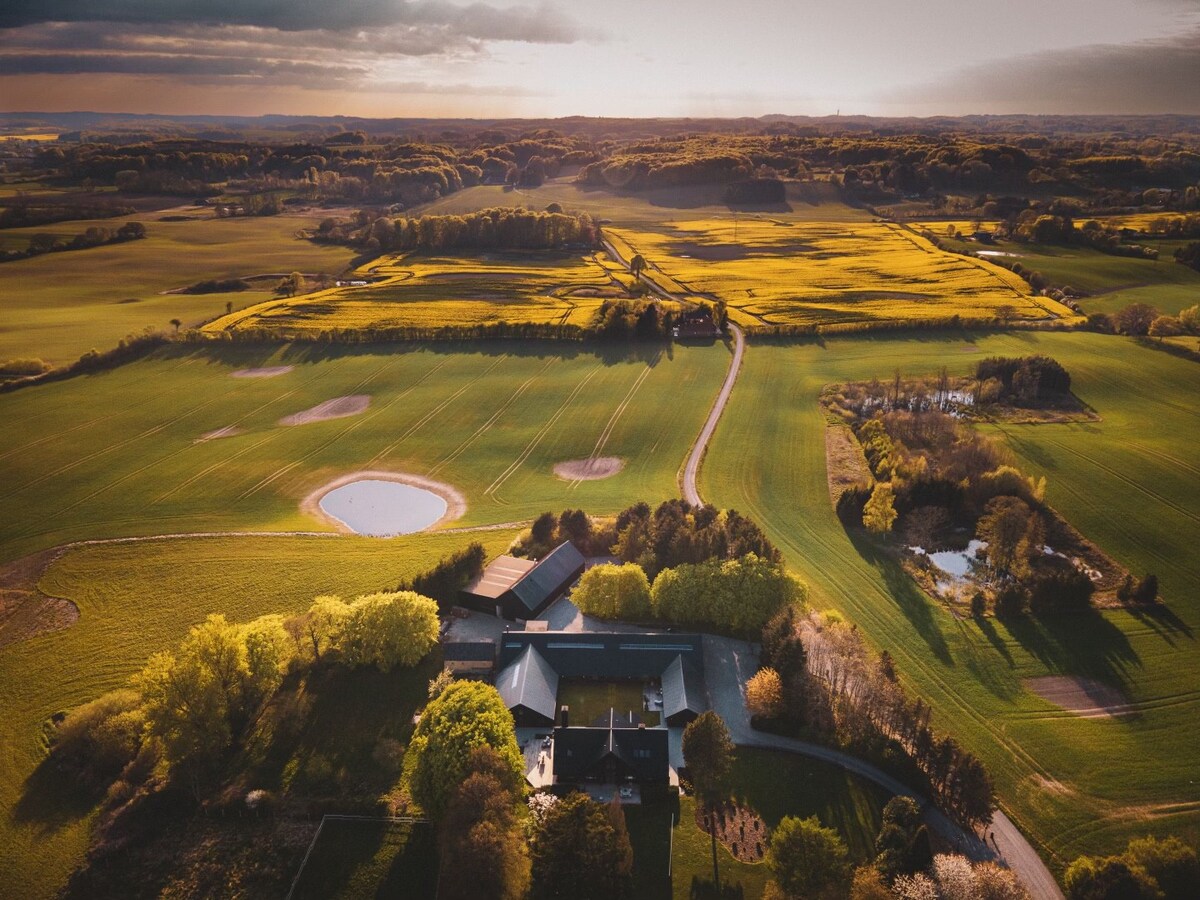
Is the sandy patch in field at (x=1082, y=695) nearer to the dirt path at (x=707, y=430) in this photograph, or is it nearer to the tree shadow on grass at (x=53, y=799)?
the dirt path at (x=707, y=430)

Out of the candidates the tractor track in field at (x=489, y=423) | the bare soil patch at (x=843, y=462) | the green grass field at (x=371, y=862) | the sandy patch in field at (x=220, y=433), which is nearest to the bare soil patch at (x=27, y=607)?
the sandy patch in field at (x=220, y=433)

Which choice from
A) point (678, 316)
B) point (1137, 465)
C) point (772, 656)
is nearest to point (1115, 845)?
point (772, 656)

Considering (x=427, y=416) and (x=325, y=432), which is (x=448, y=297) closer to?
(x=427, y=416)

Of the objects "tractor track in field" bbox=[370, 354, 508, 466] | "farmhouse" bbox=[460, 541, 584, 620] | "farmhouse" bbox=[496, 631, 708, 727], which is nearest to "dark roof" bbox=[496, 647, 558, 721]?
"farmhouse" bbox=[496, 631, 708, 727]

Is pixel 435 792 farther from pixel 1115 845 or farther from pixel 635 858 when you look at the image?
pixel 1115 845

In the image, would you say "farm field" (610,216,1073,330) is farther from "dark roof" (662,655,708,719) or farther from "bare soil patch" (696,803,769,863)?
"bare soil patch" (696,803,769,863)
